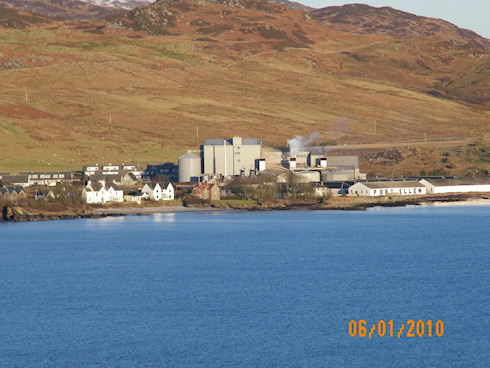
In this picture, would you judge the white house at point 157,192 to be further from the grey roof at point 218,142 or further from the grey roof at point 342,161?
the grey roof at point 342,161

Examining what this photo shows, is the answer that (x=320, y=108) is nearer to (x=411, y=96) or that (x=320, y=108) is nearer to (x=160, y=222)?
(x=411, y=96)

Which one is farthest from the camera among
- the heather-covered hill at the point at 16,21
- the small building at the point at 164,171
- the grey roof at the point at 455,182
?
the heather-covered hill at the point at 16,21

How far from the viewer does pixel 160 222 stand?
203 ft

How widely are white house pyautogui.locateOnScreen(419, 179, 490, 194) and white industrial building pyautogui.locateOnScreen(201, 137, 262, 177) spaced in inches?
664

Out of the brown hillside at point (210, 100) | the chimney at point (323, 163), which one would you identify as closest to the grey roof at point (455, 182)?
the chimney at point (323, 163)

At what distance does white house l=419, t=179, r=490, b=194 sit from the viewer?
275ft

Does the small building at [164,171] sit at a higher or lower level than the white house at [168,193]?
higher

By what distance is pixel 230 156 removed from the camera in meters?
89.0

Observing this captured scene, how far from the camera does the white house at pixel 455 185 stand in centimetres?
8386

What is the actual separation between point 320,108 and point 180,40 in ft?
183

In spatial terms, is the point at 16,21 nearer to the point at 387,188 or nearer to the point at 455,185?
the point at 387,188

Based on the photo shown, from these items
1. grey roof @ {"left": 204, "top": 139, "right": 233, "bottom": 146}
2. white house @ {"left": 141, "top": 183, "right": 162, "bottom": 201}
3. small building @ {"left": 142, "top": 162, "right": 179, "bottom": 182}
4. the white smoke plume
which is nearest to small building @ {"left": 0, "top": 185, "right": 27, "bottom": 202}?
white house @ {"left": 141, "top": 183, "right": 162, "bottom": 201}
